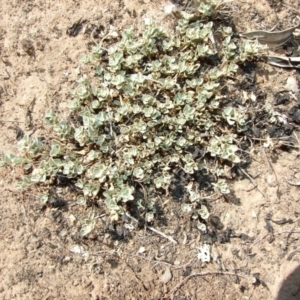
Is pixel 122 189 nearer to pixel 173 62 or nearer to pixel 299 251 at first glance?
pixel 173 62

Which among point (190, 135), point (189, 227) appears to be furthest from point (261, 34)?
point (189, 227)

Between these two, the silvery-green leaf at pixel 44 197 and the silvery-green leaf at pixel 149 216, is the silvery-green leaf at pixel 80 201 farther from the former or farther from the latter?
the silvery-green leaf at pixel 149 216

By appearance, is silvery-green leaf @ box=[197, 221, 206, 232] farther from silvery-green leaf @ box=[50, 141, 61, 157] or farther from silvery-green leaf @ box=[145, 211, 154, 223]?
silvery-green leaf @ box=[50, 141, 61, 157]

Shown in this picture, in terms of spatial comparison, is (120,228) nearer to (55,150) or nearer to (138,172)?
(138,172)

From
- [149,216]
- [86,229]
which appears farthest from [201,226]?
[86,229]

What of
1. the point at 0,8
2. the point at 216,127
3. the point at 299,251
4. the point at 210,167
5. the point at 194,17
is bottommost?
the point at 299,251

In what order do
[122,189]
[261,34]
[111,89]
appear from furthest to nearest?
[261,34] < [111,89] < [122,189]
